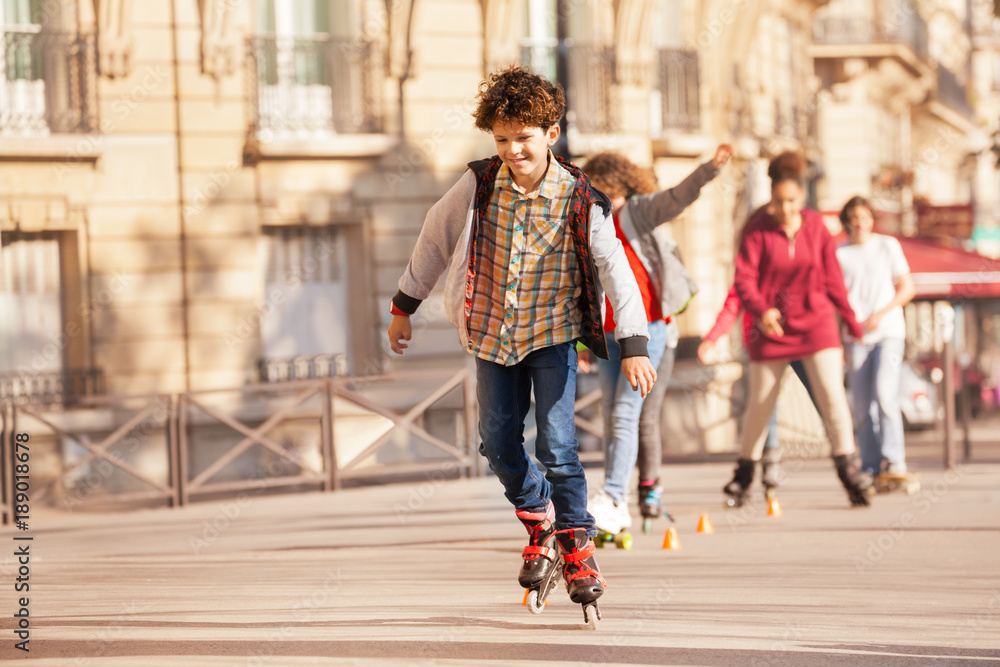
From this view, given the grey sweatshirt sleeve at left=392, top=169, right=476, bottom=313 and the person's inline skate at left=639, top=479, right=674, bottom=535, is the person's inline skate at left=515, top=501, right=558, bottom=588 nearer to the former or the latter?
the grey sweatshirt sleeve at left=392, top=169, right=476, bottom=313

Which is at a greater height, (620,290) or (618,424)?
(620,290)

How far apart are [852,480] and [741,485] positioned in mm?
589

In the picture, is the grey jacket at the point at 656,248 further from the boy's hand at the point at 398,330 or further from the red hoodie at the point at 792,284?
the boy's hand at the point at 398,330

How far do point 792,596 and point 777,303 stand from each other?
267cm

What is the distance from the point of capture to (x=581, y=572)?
4.48 metres

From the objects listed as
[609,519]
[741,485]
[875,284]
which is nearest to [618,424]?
[609,519]

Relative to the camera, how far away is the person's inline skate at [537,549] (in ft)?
15.1

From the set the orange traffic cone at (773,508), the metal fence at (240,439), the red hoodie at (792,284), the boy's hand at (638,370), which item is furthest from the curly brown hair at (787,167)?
the metal fence at (240,439)

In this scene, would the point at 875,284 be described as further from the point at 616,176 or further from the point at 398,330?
the point at 398,330

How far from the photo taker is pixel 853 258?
843 centimetres

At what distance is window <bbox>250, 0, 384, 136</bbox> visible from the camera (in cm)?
1462

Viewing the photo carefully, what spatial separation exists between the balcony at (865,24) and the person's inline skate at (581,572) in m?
21.0

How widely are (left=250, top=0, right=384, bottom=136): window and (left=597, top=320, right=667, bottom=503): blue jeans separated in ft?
29.2

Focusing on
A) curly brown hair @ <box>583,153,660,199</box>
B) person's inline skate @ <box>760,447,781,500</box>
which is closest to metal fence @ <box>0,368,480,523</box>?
person's inline skate @ <box>760,447,781,500</box>
